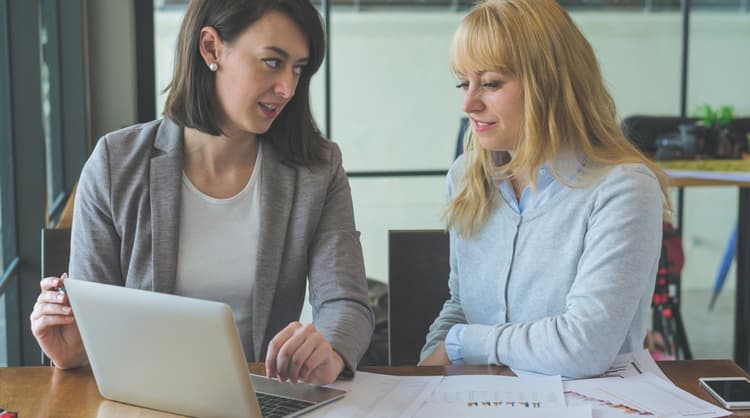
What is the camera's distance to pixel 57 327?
4.95 feet

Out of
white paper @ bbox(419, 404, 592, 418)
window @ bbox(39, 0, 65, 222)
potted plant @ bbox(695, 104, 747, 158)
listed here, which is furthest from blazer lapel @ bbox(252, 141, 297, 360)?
potted plant @ bbox(695, 104, 747, 158)

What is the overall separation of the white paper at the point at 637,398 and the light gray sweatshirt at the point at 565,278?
0.06 metres

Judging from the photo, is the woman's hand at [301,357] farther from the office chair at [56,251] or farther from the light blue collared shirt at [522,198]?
the office chair at [56,251]

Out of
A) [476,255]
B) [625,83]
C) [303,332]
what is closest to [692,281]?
[625,83]

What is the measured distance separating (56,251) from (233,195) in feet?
1.36

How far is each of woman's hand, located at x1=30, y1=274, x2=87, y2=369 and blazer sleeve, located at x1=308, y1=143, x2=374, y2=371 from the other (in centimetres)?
42

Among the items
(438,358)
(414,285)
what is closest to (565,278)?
(438,358)

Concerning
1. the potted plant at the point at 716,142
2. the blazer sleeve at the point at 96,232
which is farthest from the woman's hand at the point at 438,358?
the potted plant at the point at 716,142

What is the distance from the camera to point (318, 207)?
178cm

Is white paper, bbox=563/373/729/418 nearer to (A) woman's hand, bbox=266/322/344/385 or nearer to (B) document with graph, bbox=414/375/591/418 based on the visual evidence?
(B) document with graph, bbox=414/375/591/418

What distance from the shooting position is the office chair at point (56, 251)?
189cm

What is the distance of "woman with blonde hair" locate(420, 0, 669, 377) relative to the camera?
1.52 metres

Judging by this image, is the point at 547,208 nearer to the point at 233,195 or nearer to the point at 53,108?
the point at 233,195

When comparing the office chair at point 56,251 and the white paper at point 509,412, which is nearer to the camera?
the white paper at point 509,412
